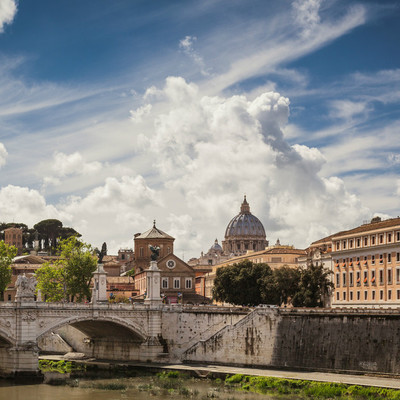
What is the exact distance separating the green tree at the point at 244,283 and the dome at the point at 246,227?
109250 mm

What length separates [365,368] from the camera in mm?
49812

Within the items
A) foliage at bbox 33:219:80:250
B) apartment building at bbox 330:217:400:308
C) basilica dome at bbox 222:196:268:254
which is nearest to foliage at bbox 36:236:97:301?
apartment building at bbox 330:217:400:308

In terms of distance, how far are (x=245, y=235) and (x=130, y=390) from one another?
143299 millimetres

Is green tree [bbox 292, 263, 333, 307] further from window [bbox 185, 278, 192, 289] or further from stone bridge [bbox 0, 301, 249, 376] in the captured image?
window [bbox 185, 278, 192, 289]

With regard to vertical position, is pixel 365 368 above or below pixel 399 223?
below

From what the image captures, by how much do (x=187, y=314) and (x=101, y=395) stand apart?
14481 mm

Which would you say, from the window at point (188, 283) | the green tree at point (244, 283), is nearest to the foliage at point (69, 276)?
the green tree at point (244, 283)

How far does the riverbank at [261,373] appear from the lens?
45.9 meters

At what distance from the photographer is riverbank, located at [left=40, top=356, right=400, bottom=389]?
4591 cm

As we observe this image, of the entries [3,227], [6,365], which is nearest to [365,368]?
[6,365]

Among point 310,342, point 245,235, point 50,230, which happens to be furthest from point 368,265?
point 245,235

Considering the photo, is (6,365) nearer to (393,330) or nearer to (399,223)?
(393,330)

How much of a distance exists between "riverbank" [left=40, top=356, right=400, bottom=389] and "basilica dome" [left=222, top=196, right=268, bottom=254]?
5142 inches

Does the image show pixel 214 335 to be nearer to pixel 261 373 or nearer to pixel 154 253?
pixel 261 373
